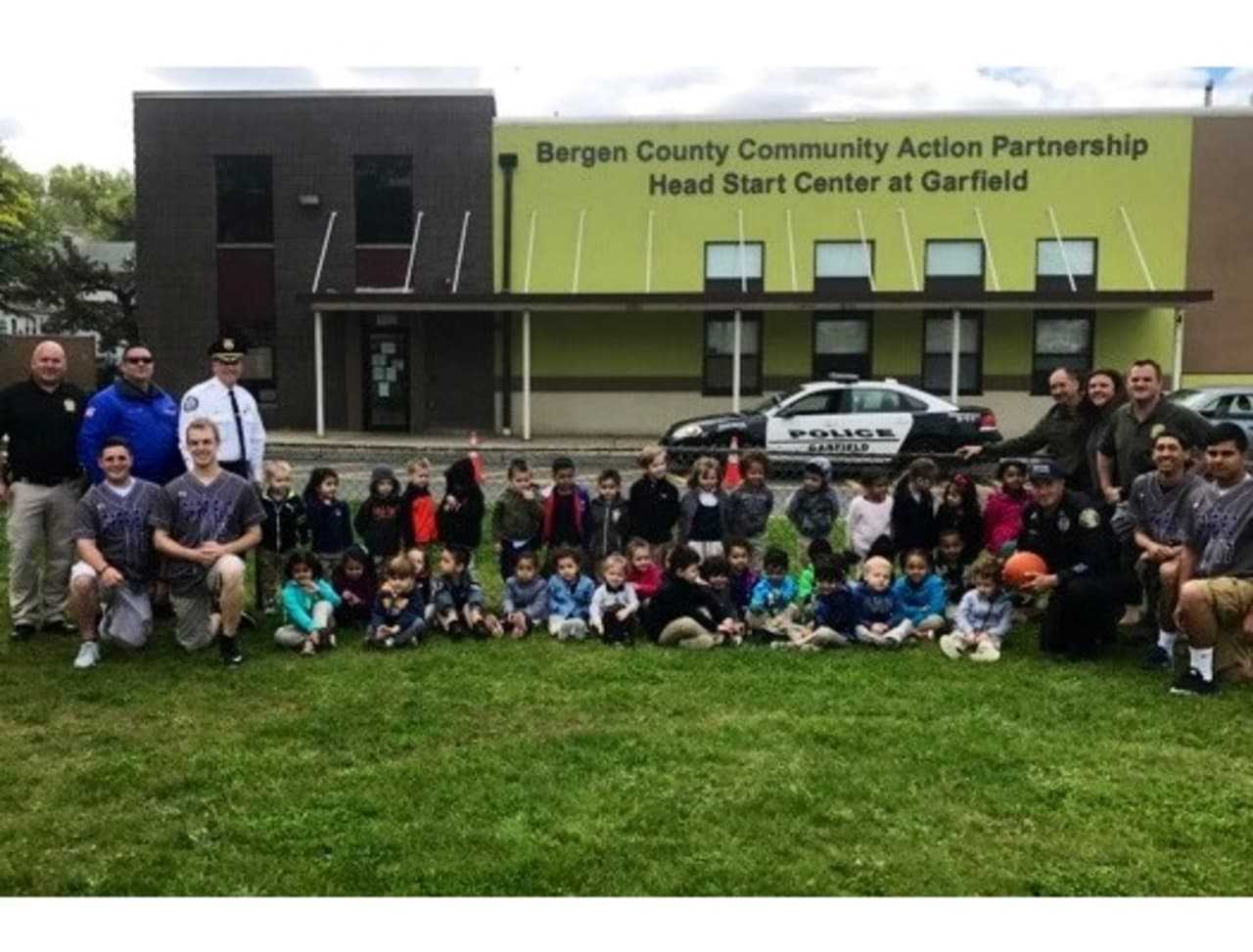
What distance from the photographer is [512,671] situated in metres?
6.70

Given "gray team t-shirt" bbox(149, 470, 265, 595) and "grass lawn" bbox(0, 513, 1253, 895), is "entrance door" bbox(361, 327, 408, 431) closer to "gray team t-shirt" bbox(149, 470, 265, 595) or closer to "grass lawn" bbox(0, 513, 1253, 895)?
"grass lawn" bbox(0, 513, 1253, 895)

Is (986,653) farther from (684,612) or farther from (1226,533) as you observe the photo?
(684,612)

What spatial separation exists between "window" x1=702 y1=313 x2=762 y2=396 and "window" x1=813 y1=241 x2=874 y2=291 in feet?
5.10

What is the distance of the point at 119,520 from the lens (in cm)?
684

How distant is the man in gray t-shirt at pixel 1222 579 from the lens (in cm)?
628

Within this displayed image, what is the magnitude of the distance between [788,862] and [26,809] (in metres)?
2.85

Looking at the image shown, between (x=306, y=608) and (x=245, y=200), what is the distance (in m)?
19.4

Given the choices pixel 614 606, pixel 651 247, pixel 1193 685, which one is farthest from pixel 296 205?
pixel 1193 685

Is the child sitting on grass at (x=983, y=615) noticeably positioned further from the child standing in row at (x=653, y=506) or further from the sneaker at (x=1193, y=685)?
the child standing in row at (x=653, y=506)

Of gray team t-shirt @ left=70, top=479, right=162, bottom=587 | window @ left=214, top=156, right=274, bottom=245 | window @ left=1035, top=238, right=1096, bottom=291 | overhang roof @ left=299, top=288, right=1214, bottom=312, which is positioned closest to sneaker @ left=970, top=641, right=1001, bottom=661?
gray team t-shirt @ left=70, top=479, right=162, bottom=587

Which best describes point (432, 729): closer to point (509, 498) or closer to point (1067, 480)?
point (509, 498)

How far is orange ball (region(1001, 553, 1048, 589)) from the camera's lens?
7281 mm

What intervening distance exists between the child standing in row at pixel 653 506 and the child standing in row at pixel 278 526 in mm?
2289

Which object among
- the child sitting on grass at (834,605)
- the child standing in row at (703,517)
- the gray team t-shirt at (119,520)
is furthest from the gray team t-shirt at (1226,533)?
the gray team t-shirt at (119,520)
